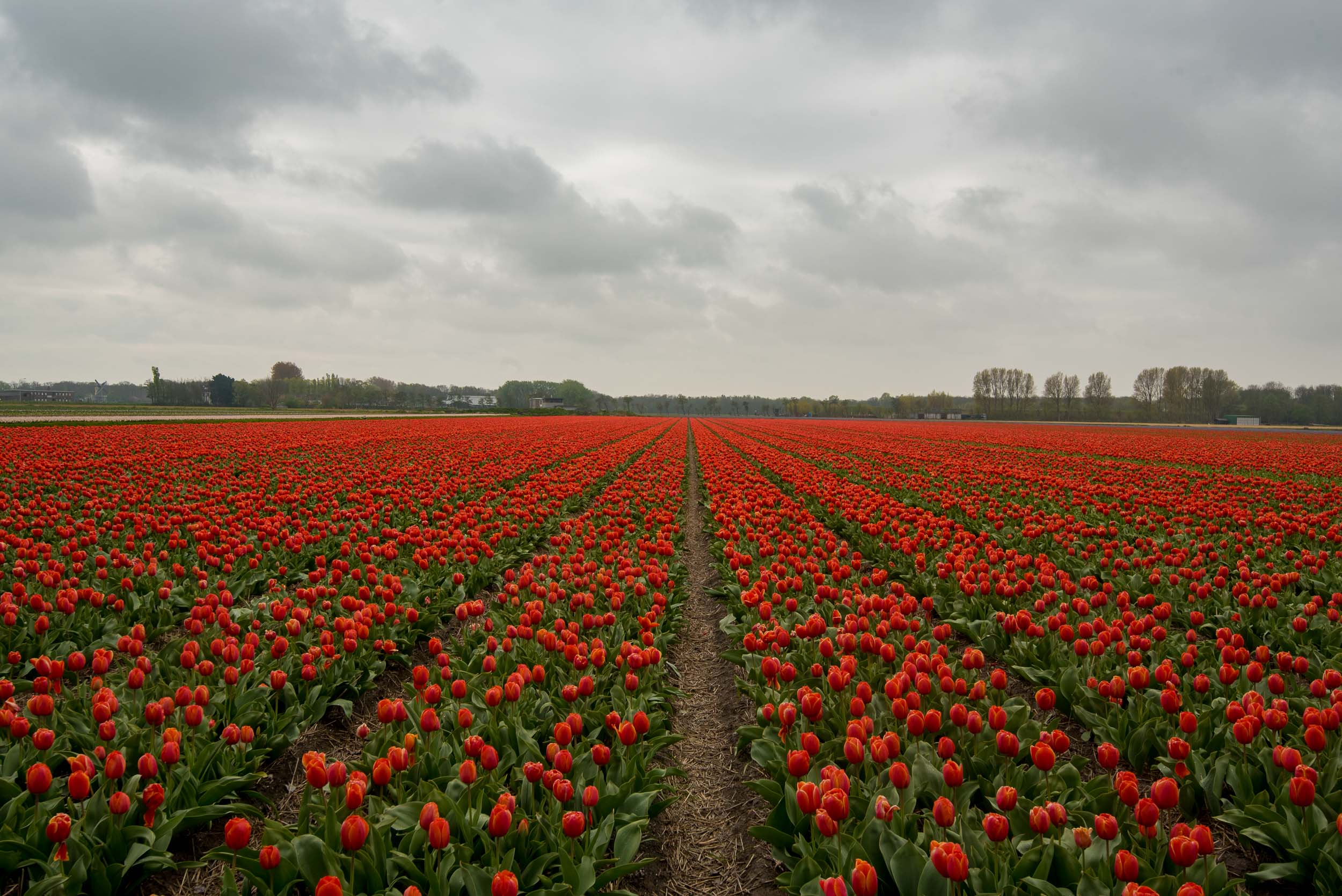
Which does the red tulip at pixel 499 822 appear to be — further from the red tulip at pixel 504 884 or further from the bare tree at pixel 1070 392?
the bare tree at pixel 1070 392

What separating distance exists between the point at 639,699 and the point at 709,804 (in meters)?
0.82

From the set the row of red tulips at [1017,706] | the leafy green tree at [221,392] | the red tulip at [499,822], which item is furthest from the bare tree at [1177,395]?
the leafy green tree at [221,392]

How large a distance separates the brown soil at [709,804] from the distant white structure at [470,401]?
164376 millimetres

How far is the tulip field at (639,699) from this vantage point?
9.87 ft

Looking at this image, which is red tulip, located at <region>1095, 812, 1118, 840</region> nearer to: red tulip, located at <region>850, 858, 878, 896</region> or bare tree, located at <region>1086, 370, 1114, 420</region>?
red tulip, located at <region>850, 858, 878, 896</region>

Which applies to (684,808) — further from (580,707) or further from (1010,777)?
(1010,777)

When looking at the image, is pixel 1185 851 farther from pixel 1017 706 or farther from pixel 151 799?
pixel 151 799

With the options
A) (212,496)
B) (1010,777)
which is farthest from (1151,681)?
(212,496)

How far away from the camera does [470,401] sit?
187625 mm

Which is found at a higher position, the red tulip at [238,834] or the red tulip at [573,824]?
the red tulip at [238,834]

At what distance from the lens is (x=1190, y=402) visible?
116188 mm

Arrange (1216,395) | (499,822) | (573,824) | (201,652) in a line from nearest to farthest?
(499,822)
(573,824)
(201,652)
(1216,395)

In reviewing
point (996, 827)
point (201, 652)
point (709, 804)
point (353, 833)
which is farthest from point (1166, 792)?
point (201, 652)

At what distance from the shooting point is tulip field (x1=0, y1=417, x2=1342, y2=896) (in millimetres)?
3010
